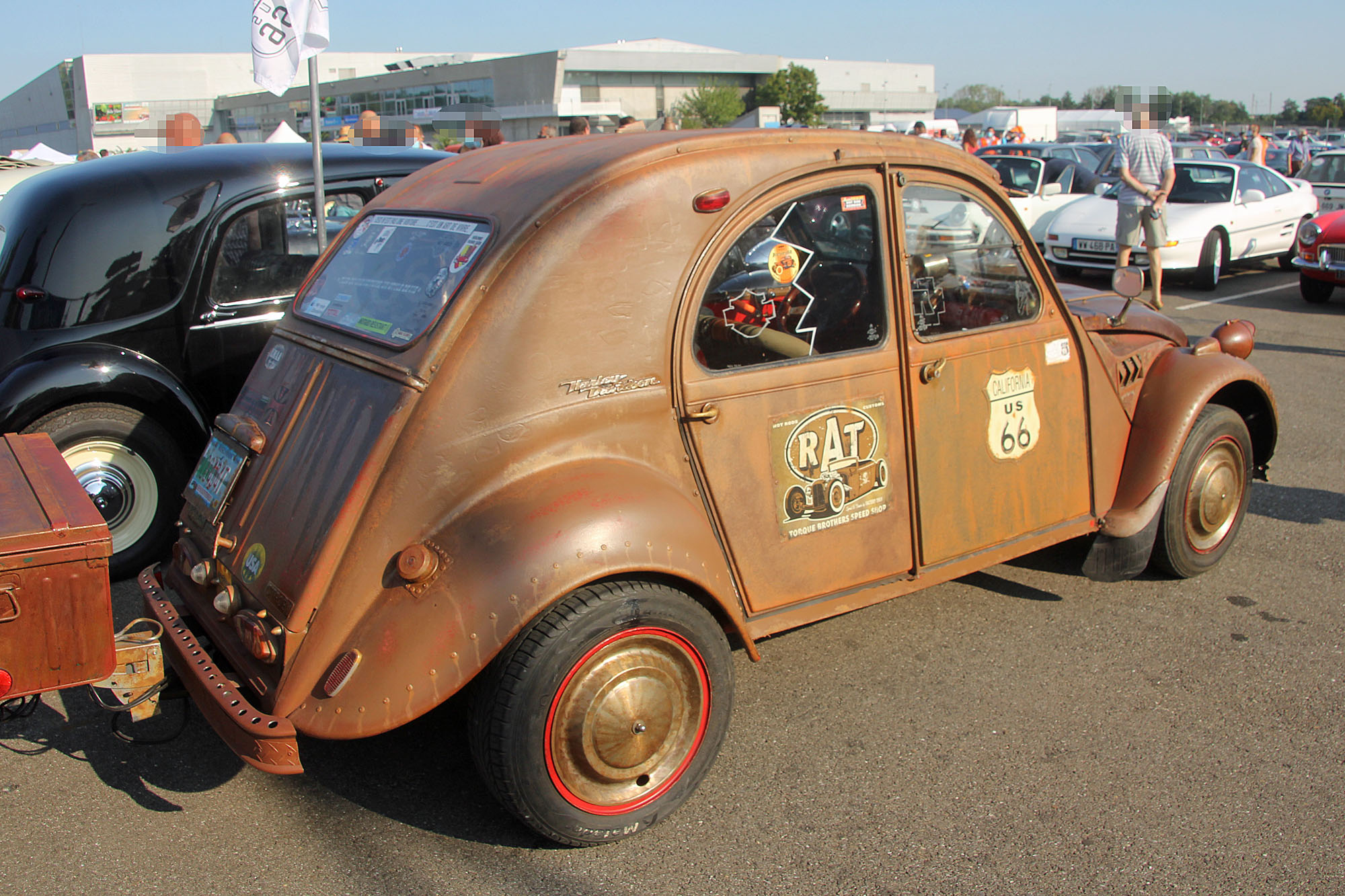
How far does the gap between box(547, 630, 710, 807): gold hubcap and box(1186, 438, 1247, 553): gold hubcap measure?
8.67 ft

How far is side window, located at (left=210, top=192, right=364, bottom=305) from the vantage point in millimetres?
4832

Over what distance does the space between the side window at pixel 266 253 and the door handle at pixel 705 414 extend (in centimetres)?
281

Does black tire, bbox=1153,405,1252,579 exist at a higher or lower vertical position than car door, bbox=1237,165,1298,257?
lower

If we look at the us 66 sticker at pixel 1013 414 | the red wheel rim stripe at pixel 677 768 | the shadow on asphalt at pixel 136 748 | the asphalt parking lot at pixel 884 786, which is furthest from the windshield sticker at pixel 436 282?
the us 66 sticker at pixel 1013 414

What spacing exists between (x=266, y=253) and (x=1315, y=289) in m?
11.5

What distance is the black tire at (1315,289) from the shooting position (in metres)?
11.5

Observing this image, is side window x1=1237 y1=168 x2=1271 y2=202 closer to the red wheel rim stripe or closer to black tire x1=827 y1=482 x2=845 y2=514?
black tire x1=827 y1=482 x2=845 y2=514

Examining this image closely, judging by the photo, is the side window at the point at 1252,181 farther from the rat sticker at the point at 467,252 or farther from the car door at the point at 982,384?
the rat sticker at the point at 467,252

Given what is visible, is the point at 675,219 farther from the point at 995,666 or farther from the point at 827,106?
the point at 827,106

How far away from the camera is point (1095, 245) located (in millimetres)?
12258

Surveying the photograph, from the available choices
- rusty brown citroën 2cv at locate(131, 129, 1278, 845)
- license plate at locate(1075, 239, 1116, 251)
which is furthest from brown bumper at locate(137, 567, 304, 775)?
license plate at locate(1075, 239, 1116, 251)

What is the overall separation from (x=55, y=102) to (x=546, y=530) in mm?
100715

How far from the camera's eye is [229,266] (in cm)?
485

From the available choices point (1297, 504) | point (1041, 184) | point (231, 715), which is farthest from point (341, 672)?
point (1041, 184)
